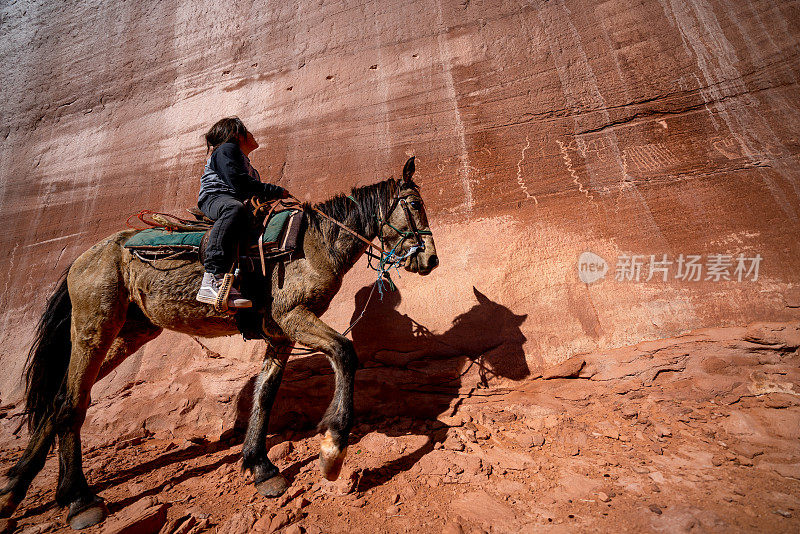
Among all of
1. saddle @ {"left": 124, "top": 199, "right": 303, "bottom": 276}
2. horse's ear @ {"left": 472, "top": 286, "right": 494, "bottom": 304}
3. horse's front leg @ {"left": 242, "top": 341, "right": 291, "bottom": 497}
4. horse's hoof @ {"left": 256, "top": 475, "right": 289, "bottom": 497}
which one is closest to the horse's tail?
saddle @ {"left": 124, "top": 199, "right": 303, "bottom": 276}

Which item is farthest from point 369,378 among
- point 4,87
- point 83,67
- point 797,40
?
point 4,87

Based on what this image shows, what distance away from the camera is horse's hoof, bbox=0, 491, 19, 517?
10.7 feet

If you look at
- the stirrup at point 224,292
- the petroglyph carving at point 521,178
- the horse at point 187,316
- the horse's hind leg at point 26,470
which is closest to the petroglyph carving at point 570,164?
the petroglyph carving at point 521,178

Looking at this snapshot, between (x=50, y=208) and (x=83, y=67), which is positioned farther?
(x=83, y=67)

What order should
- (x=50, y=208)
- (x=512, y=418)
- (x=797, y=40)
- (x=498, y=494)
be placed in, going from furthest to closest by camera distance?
(x=50, y=208), (x=797, y=40), (x=512, y=418), (x=498, y=494)

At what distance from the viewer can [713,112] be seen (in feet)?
16.1

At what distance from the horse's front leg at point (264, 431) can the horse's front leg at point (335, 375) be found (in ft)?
2.00

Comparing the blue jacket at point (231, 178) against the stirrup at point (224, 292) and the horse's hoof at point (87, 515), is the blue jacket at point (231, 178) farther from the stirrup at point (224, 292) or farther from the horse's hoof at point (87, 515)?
the horse's hoof at point (87, 515)

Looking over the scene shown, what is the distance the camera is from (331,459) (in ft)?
9.37

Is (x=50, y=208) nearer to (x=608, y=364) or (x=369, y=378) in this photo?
(x=369, y=378)

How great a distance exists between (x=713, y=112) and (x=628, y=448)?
467 cm

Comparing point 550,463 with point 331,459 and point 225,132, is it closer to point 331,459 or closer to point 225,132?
point 331,459

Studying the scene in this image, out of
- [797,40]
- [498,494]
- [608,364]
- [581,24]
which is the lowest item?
[498,494]

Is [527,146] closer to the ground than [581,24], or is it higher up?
closer to the ground
